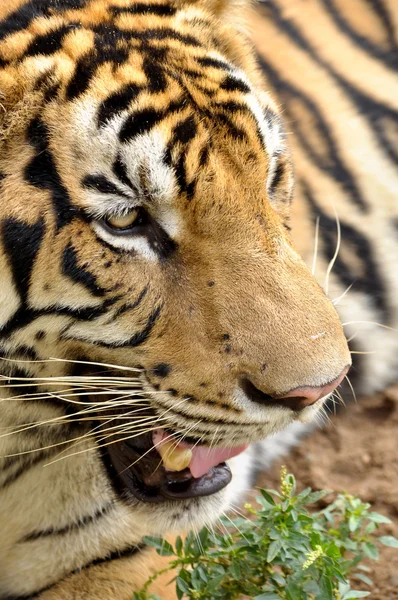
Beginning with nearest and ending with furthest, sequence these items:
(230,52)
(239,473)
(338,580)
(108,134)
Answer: (108,134) → (338,580) → (230,52) → (239,473)

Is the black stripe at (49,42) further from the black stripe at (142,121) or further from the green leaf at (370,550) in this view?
the green leaf at (370,550)

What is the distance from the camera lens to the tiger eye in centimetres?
185

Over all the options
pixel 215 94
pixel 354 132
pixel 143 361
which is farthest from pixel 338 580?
pixel 354 132

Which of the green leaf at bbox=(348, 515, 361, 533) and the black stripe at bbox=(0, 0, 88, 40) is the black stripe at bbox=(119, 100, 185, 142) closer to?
the black stripe at bbox=(0, 0, 88, 40)

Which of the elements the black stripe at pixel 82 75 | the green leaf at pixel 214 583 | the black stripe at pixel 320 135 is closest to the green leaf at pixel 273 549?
the green leaf at pixel 214 583

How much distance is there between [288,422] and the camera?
6.17 ft

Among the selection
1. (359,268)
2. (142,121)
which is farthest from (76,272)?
(359,268)

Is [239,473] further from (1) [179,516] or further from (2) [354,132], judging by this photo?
(2) [354,132]

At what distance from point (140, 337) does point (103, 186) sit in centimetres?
30

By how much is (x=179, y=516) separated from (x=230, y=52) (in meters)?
1.05

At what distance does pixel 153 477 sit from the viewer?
7.09 ft

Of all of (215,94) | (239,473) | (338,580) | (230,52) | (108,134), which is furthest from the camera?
(239,473)

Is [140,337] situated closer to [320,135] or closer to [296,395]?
[296,395]

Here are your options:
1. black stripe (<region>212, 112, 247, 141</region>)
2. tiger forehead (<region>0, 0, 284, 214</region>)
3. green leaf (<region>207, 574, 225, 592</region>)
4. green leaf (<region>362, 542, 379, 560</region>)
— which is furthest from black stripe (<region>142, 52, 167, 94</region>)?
green leaf (<region>362, 542, 379, 560</region>)
